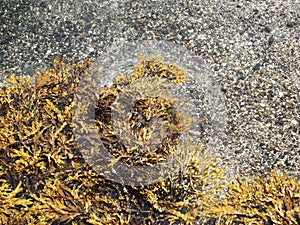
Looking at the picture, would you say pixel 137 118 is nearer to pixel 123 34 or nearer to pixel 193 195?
pixel 193 195

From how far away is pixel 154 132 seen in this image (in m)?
2.54

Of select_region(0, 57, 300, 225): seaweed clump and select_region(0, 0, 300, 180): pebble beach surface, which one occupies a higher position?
select_region(0, 0, 300, 180): pebble beach surface

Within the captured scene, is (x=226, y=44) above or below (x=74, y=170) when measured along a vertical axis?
above

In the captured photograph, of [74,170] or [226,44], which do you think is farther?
[226,44]

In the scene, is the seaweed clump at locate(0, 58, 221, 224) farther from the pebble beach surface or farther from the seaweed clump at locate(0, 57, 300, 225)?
the pebble beach surface

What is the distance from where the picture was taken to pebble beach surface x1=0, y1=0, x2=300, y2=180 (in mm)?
2576

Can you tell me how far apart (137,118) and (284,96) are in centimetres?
79

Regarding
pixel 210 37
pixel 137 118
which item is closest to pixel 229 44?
pixel 210 37

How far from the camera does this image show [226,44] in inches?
115

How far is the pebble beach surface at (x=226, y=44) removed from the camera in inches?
101

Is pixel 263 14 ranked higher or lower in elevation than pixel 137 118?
higher

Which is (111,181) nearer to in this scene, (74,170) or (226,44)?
(74,170)

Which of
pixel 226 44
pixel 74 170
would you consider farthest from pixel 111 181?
pixel 226 44

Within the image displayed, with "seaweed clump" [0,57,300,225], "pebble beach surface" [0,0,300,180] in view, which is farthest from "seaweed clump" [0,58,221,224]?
"pebble beach surface" [0,0,300,180]
